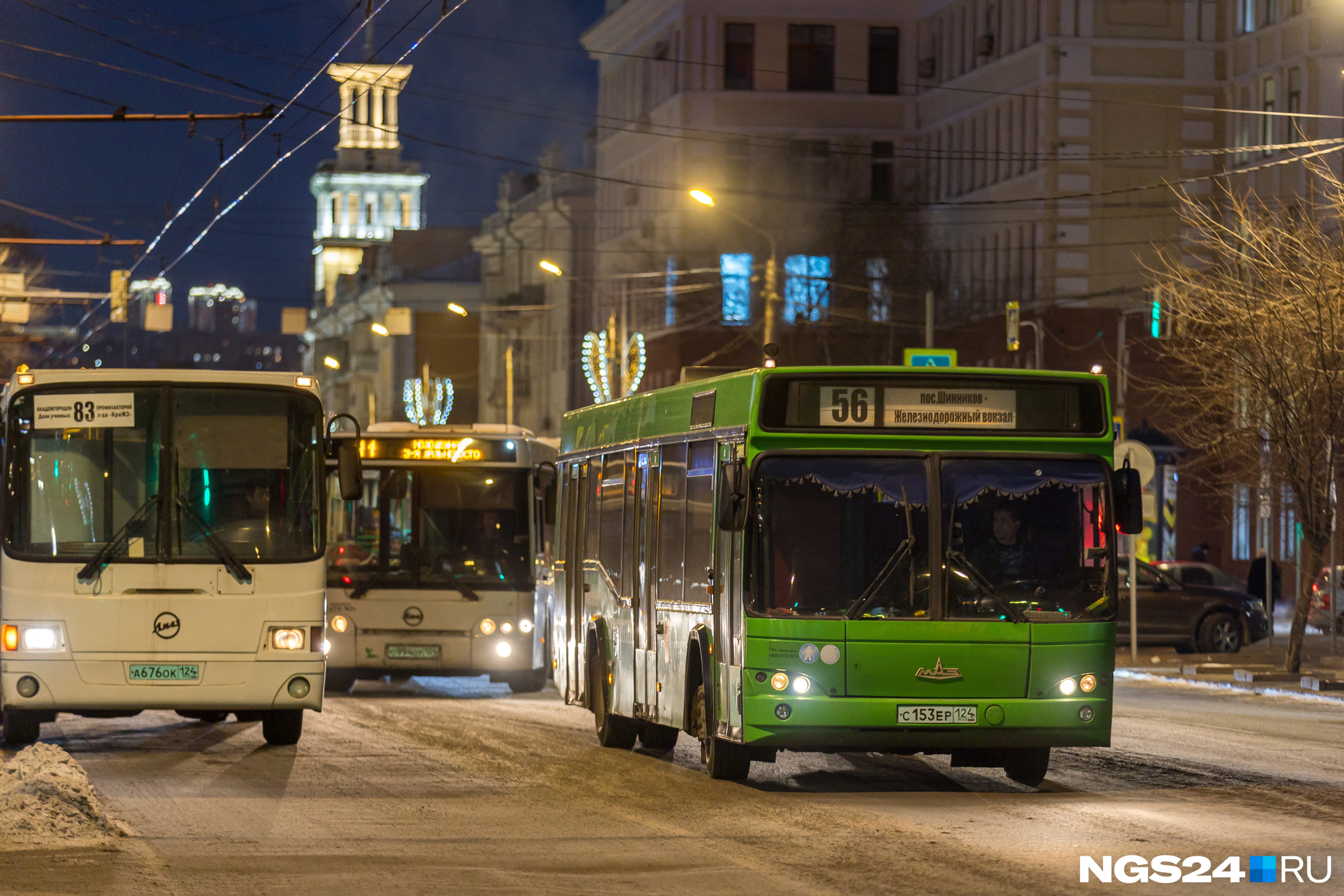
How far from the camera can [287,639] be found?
1603cm

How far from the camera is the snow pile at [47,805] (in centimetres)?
1099

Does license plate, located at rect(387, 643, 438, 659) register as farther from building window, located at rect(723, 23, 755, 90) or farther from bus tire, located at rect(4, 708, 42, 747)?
building window, located at rect(723, 23, 755, 90)

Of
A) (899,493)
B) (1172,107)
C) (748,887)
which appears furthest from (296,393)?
(1172,107)

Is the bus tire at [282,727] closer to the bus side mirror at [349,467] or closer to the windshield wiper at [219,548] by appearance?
the windshield wiper at [219,548]

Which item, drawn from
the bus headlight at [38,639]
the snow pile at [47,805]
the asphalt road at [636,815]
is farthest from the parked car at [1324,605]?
the snow pile at [47,805]

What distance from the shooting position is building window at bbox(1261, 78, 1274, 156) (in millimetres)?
50938

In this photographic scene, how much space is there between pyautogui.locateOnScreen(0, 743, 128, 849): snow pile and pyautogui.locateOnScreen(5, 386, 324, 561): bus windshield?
3.65 metres

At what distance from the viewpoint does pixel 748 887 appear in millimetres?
9500

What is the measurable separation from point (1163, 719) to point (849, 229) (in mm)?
43382

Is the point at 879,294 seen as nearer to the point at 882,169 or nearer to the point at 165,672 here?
the point at 882,169

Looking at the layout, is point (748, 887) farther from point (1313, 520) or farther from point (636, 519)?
point (1313, 520)

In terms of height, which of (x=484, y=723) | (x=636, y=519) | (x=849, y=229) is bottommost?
(x=484, y=723)

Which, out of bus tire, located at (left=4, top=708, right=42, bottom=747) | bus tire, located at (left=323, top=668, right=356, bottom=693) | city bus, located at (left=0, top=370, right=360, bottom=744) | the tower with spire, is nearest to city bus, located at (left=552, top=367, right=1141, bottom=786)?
city bus, located at (left=0, top=370, right=360, bottom=744)

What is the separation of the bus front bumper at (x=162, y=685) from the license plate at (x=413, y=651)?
690 cm
